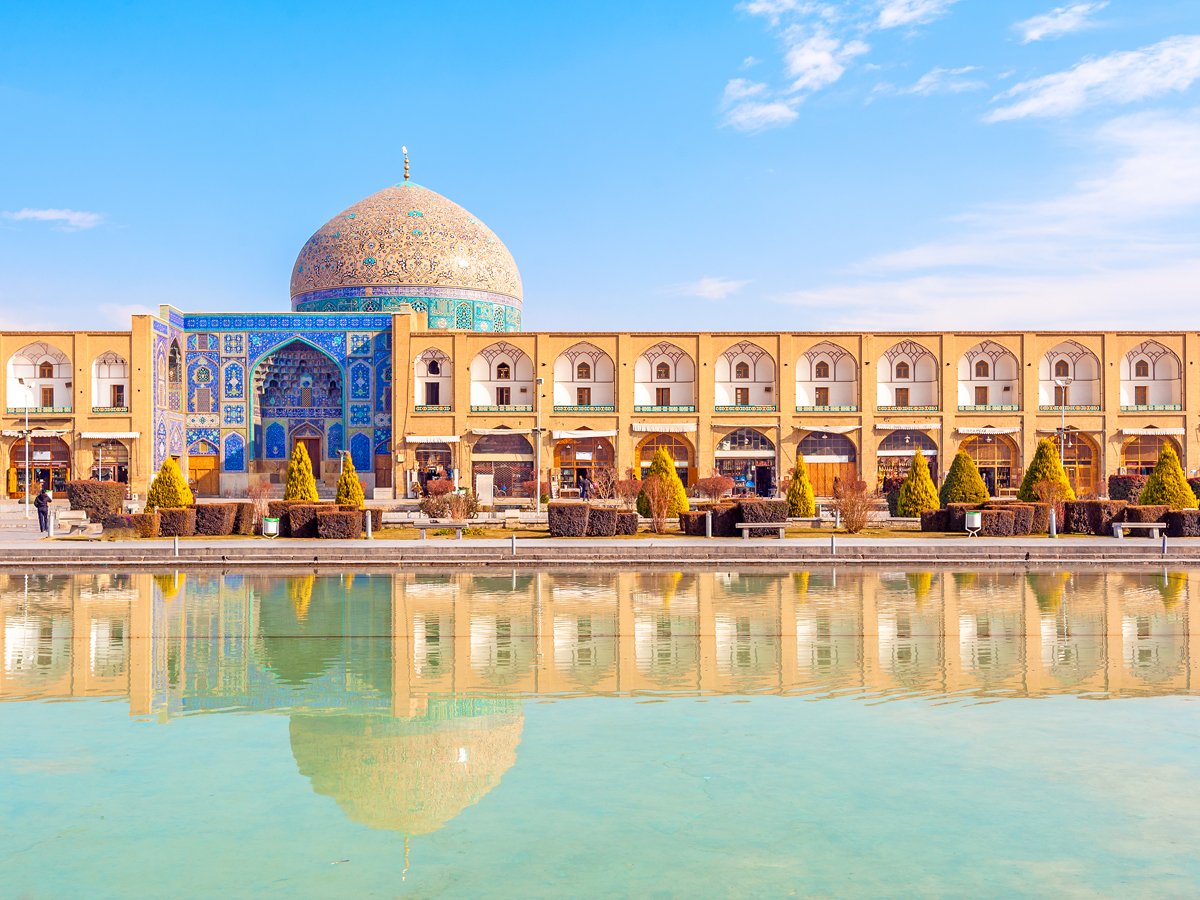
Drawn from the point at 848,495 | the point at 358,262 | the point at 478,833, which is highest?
the point at 358,262

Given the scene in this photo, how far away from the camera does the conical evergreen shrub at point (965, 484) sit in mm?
20812

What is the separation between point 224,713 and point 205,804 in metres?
1.63

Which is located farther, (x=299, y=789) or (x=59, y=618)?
(x=59, y=618)

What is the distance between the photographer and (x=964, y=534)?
60.6 feet

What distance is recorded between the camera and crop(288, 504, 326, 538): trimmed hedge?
1794cm

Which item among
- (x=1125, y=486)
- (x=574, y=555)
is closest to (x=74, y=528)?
(x=574, y=555)

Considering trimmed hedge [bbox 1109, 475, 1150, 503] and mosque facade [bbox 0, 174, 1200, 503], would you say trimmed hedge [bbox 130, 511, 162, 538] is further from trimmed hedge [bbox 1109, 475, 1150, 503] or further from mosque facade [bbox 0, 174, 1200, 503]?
trimmed hedge [bbox 1109, 475, 1150, 503]

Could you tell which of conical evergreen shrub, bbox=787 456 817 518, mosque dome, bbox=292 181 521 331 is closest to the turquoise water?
conical evergreen shrub, bbox=787 456 817 518

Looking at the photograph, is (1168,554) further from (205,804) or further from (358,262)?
(358,262)

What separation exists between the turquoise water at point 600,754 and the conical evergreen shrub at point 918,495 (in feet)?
37.1

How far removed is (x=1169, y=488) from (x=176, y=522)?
54.6 ft

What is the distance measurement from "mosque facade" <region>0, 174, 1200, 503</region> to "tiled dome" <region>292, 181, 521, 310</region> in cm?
248

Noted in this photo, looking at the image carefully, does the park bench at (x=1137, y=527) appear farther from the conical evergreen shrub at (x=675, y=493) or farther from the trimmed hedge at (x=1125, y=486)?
the trimmed hedge at (x=1125, y=486)

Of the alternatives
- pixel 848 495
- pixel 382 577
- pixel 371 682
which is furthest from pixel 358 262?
pixel 371 682
